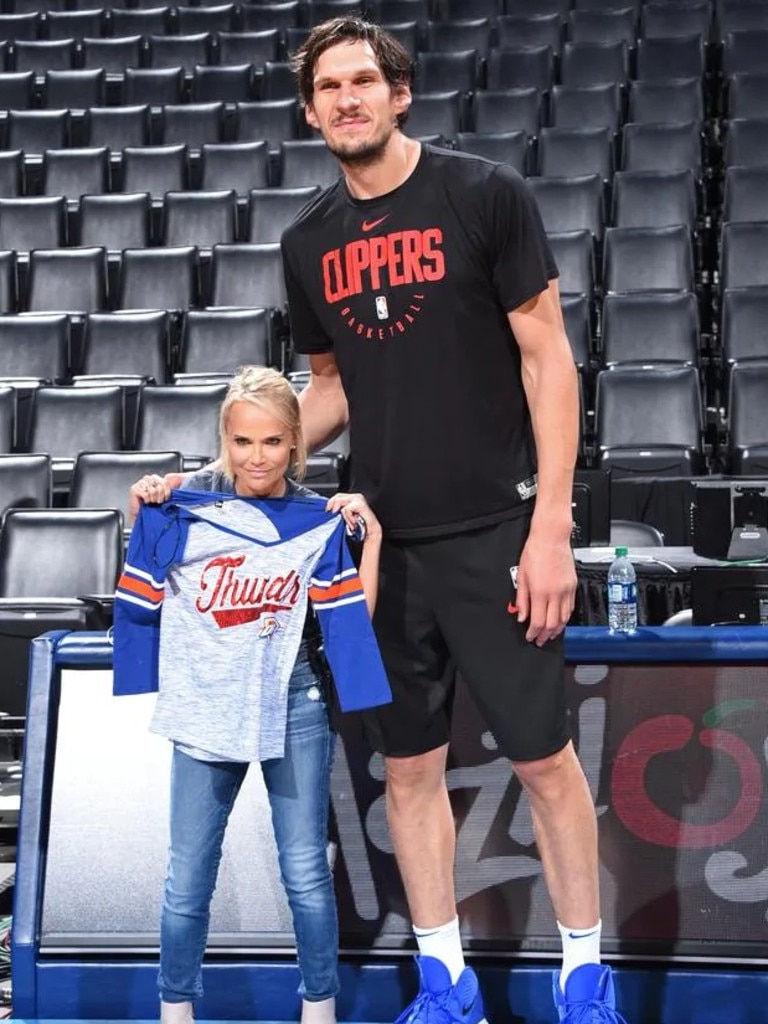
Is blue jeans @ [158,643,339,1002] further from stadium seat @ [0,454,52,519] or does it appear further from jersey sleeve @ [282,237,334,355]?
stadium seat @ [0,454,52,519]

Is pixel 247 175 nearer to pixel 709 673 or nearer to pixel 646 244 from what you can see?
pixel 646 244

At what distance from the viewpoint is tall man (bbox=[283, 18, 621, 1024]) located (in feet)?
6.79

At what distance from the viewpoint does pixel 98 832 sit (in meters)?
2.46

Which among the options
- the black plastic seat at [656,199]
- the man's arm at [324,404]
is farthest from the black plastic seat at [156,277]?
the man's arm at [324,404]

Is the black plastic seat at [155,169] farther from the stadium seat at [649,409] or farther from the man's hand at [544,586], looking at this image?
the man's hand at [544,586]

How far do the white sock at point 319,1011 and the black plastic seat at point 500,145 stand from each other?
5601 mm

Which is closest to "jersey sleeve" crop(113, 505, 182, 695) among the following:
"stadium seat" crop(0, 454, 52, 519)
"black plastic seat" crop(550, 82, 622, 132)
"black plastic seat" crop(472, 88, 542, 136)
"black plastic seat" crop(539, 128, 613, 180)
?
"stadium seat" crop(0, 454, 52, 519)

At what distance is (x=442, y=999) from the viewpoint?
7.10ft

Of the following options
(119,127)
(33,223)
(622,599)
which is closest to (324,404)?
(622,599)

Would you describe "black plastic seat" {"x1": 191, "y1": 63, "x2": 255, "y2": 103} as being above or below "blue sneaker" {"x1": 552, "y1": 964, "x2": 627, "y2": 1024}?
above

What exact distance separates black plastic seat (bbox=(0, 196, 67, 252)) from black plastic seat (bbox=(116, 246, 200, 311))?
0.71m

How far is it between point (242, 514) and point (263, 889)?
2.27 feet

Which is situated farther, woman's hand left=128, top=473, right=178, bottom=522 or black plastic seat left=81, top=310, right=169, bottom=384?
black plastic seat left=81, top=310, right=169, bottom=384

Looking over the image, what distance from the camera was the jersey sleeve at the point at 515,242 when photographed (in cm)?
204
